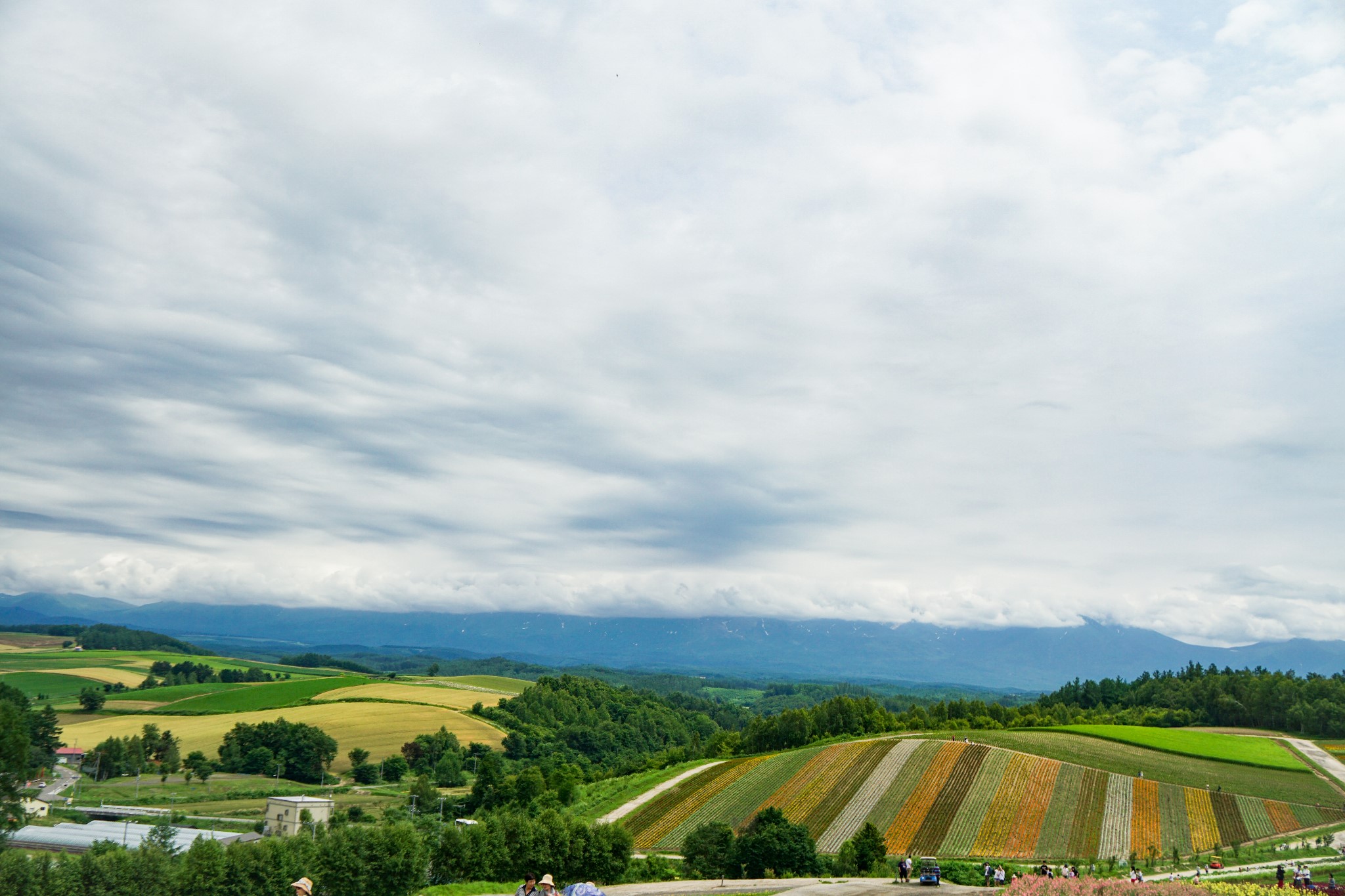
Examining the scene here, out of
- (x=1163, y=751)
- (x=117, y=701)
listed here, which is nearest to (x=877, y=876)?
(x=1163, y=751)

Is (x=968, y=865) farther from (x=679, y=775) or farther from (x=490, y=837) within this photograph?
(x=679, y=775)

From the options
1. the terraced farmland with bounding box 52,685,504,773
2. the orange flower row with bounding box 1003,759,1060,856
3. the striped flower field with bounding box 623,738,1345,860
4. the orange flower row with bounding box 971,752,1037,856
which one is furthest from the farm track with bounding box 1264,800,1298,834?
the terraced farmland with bounding box 52,685,504,773

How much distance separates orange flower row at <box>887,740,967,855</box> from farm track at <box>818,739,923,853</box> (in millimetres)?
3666

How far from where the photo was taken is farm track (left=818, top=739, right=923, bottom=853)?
8019 cm

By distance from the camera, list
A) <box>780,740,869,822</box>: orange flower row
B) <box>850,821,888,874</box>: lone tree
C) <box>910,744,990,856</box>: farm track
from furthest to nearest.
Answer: <box>780,740,869,822</box>: orange flower row
<box>910,744,990,856</box>: farm track
<box>850,821,888,874</box>: lone tree

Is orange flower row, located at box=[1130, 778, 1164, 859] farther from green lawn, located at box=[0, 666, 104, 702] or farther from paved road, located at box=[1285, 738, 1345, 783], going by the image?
green lawn, located at box=[0, 666, 104, 702]

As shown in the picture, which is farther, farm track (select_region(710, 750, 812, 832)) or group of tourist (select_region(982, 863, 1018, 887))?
farm track (select_region(710, 750, 812, 832))

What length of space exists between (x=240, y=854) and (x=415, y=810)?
71.1m

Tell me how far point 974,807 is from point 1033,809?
579 cm

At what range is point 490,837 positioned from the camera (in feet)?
208

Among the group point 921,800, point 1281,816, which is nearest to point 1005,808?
point 921,800

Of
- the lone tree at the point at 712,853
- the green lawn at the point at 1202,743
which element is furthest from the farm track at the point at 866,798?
the green lawn at the point at 1202,743

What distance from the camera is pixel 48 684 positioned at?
604 feet

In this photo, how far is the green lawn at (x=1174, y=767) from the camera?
93.4 metres
